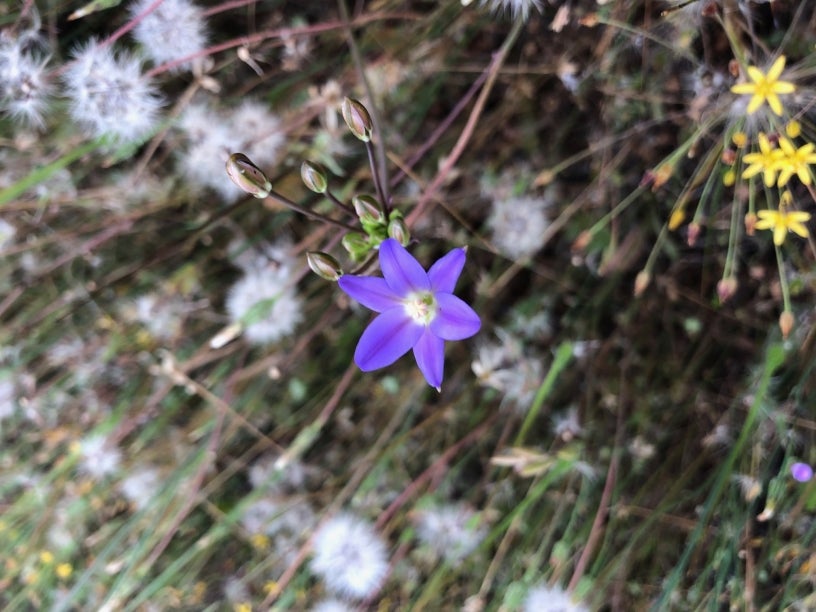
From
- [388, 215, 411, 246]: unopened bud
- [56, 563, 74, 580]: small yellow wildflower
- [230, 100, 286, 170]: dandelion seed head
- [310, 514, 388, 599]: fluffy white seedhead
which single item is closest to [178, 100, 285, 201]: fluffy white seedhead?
[230, 100, 286, 170]: dandelion seed head

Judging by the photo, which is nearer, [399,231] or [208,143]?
[399,231]

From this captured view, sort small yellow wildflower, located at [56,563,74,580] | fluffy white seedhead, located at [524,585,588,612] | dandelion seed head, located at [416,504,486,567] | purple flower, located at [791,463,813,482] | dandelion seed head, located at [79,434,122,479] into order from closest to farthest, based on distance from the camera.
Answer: purple flower, located at [791,463,813,482]
fluffy white seedhead, located at [524,585,588,612]
dandelion seed head, located at [416,504,486,567]
dandelion seed head, located at [79,434,122,479]
small yellow wildflower, located at [56,563,74,580]

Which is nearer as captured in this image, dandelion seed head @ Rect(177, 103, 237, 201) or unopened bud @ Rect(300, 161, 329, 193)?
unopened bud @ Rect(300, 161, 329, 193)

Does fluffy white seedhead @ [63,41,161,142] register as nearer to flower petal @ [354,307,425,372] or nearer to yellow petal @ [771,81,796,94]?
flower petal @ [354,307,425,372]

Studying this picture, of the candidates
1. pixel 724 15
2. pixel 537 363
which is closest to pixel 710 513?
pixel 537 363

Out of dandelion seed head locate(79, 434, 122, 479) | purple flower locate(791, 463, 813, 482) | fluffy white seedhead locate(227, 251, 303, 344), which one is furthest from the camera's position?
dandelion seed head locate(79, 434, 122, 479)

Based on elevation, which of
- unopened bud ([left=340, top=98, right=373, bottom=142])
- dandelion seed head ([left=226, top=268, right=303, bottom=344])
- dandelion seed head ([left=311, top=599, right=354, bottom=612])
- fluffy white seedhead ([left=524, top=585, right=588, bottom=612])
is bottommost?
dandelion seed head ([left=311, top=599, right=354, bottom=612])

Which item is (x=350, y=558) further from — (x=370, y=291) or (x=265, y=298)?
(x=370, y=291)

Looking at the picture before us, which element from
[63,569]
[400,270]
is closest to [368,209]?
[400,270]
